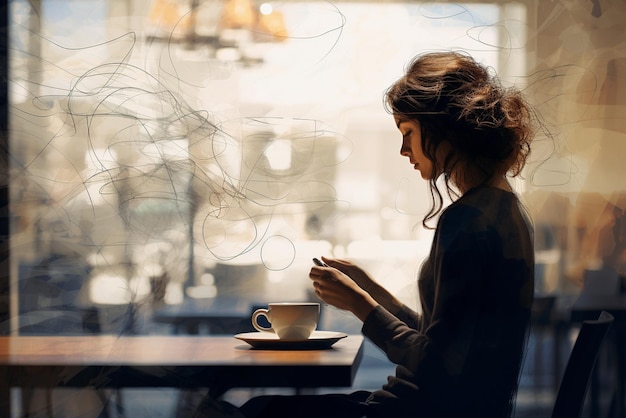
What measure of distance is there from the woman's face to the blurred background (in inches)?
0.7

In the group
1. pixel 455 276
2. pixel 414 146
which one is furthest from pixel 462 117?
pixel 455 276

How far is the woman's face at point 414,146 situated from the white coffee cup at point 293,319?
9.6 inches

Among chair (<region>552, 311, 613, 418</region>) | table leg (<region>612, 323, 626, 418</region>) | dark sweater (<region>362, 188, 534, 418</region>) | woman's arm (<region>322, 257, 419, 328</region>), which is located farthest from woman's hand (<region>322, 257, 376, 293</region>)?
table leg (<region>612, 323, 626, 418</region>)

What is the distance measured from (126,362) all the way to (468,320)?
0.50m

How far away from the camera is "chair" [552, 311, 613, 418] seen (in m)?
0.93

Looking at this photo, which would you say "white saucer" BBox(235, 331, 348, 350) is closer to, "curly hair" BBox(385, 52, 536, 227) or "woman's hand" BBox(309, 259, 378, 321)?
"woman's hand" BBox(309, 259, 378, 321)

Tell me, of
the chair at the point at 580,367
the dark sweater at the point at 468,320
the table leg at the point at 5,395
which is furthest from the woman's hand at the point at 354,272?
the table leg at the point at 5,395

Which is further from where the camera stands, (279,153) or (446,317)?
(279,153)

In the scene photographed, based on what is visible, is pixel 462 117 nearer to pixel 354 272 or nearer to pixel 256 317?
pixel 354 272

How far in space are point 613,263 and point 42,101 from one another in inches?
35.0

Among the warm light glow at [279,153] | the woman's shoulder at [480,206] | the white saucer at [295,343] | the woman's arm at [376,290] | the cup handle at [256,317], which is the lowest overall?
the white saucer at [295,343]

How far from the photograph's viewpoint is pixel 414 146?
1.00 metres

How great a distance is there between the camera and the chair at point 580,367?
927mm

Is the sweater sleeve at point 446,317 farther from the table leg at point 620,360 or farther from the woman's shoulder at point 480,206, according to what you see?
the table leg at point 620,360
